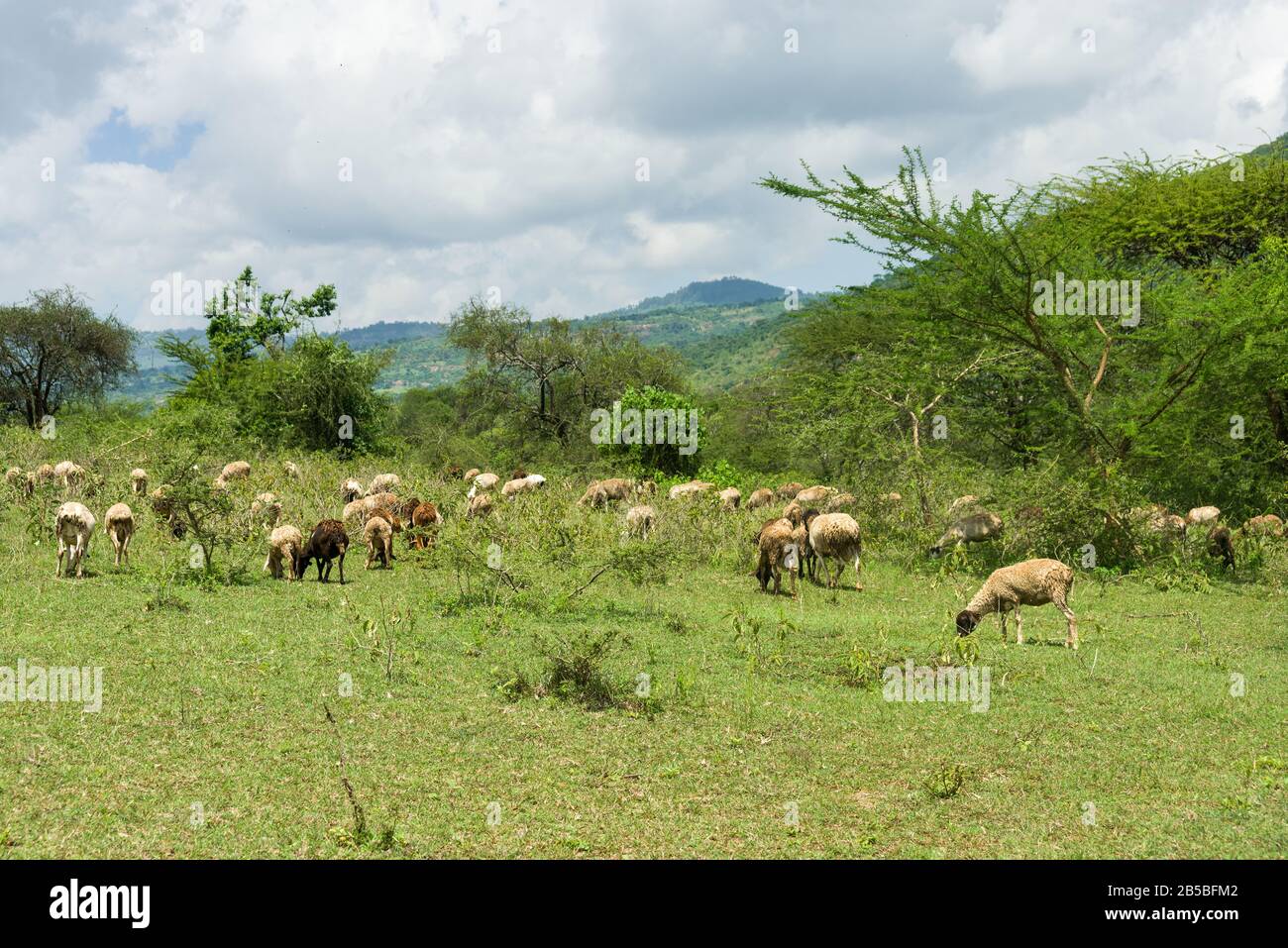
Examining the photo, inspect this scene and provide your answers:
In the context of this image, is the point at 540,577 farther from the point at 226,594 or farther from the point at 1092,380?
the point at 1092,380

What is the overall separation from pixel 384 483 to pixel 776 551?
1113 centimetres

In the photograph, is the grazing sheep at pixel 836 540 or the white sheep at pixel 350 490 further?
the white sheep at pixel 350 490

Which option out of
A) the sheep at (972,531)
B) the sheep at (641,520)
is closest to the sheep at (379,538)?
the sheep at (641,520)

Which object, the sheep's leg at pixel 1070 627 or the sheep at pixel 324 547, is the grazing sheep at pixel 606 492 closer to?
the sheep at pixel 324 547

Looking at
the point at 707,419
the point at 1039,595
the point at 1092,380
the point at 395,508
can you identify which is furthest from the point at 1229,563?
the point at 707,419

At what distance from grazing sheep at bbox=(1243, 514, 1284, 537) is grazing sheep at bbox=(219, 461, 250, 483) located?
2182 centimetres

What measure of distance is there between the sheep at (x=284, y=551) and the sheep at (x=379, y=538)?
4.37ft

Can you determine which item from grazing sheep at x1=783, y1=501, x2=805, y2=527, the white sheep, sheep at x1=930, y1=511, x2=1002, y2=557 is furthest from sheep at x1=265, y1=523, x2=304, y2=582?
sheep at x1=930, y1=511, x2=1002, y2=557

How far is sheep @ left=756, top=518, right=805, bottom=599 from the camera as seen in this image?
620 inches

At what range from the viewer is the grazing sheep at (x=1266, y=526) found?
65.7 feet

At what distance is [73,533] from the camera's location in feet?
45.6

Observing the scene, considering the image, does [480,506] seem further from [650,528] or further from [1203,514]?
[1203,514]

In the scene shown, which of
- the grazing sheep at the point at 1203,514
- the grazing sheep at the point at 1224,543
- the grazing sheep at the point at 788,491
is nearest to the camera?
the grazing sheep at the point at 1224,543

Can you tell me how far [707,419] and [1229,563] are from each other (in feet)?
70.3
